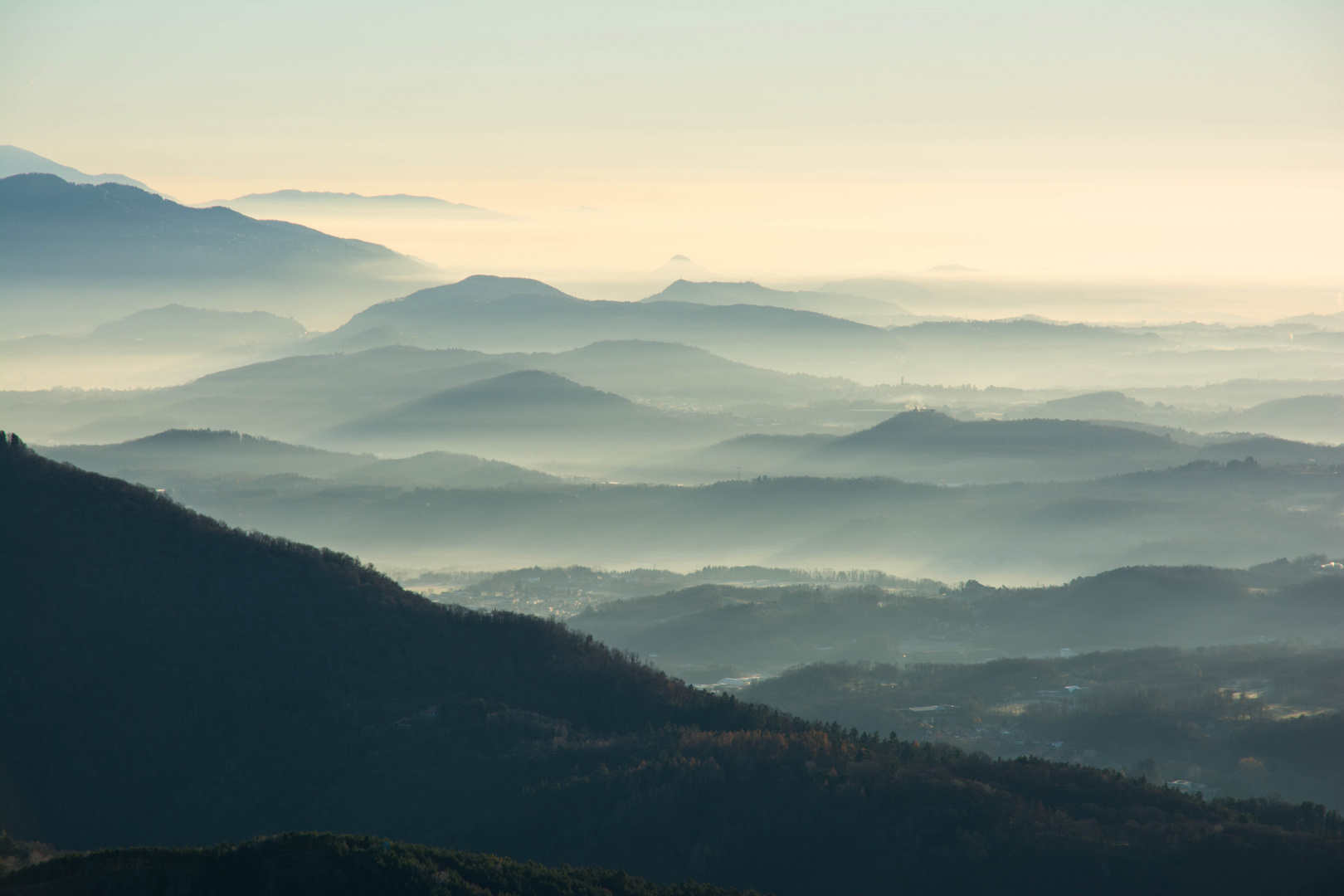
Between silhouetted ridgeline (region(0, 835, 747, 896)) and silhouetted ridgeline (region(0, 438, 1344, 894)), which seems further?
silhouetted ridgeline (region(0, 438, 1344, 894))

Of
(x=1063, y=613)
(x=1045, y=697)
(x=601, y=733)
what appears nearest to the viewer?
(x=601, y=733)

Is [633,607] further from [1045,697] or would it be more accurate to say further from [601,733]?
[601,733]

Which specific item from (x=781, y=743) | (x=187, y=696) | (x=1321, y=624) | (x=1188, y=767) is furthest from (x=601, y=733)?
(x=1321, y=624)

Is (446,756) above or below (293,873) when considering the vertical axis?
below

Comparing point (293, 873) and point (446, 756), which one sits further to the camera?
point (446, 756)

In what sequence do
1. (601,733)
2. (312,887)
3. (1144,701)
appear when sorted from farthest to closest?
1. (1144,701)
2. (601,733)
3. (312,887)
